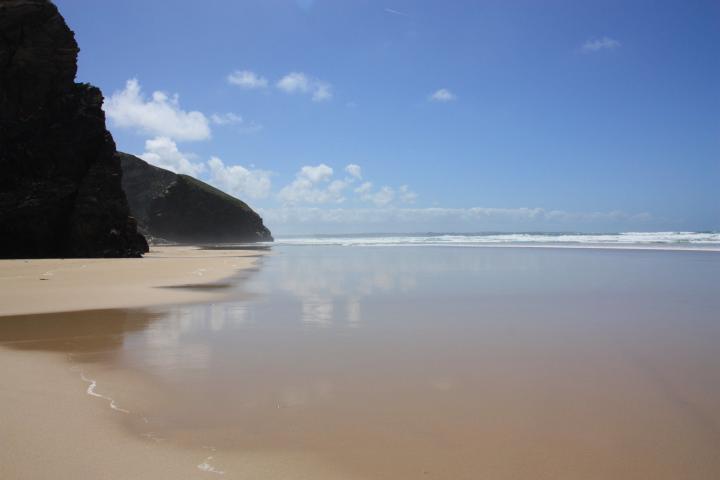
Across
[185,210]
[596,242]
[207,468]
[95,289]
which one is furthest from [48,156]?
[185,210]

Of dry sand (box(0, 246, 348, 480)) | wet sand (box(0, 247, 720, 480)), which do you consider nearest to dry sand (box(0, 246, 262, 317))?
wet sand (box(0, 247, 720, 480))

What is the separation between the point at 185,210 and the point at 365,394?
110m

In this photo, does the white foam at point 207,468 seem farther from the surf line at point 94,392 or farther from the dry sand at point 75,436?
the surf line at point 94,392

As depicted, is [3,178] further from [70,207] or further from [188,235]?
[188,235]

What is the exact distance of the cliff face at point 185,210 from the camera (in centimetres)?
10644

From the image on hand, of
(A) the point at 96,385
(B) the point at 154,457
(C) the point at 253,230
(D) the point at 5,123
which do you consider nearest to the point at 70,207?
(D) the point at 5,123

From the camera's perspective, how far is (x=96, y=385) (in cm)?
557

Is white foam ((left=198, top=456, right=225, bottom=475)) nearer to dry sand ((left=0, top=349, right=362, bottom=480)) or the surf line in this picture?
dry sand ((left=0, top=349, right=362, bottom=480))

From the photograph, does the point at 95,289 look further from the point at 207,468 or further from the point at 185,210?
the point at 185,210

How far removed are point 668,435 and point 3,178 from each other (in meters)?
40.5

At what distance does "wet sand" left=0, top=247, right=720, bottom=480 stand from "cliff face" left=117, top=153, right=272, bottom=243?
333 feet

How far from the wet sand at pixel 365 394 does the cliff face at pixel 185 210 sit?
333 feet

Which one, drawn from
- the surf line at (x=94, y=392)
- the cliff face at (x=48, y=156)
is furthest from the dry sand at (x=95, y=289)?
the cliff face at (x=48, y=156)

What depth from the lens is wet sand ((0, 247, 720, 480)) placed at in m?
3.69
